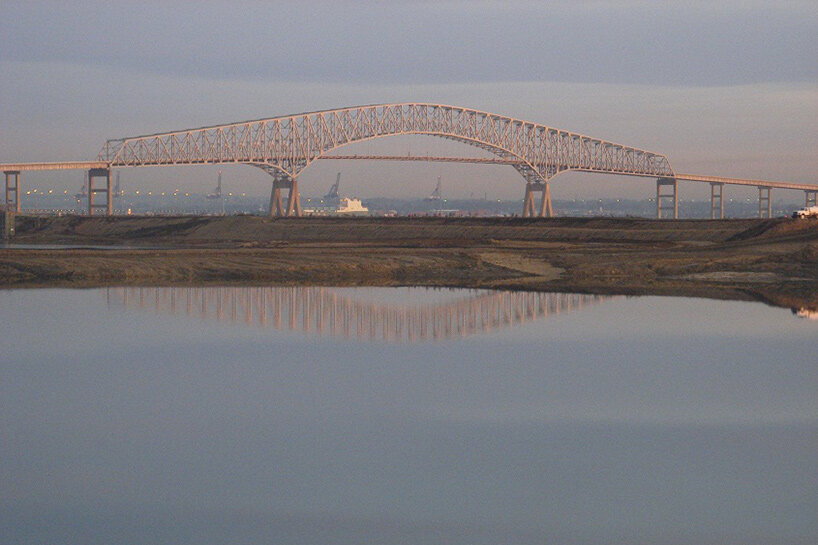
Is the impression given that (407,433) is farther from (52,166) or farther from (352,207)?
(352,207)

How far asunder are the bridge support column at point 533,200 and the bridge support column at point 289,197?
103 ft

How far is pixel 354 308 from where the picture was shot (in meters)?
28.0

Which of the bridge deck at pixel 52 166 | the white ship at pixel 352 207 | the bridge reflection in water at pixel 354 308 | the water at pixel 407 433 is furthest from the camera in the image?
the white ship at pixel 352 207

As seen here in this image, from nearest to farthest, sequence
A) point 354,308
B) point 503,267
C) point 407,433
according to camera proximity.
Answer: point 407,433 < point 354,308 < point 503,267

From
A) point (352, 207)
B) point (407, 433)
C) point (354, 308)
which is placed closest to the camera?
point (407, 433)

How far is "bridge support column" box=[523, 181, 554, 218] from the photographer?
134 meters

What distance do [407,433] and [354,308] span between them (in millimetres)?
14772

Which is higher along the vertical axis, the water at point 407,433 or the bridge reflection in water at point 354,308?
the bridge reflection in water at point 354,308

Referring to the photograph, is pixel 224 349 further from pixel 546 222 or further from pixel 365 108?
pixel 365 108

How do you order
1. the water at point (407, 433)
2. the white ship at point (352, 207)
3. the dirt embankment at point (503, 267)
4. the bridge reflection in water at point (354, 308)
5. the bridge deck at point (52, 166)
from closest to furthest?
the water at point (407, 433) → the bridge reflection in water at point (354, 308) → the dirt embankment at point (503, 267) → the bridge deck at point (52, 166) → the white ship at point (352, 207)

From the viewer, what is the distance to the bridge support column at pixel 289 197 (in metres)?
111

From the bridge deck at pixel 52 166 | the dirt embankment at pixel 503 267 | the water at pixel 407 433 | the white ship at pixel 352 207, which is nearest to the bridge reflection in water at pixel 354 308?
the water at pixel 407 433

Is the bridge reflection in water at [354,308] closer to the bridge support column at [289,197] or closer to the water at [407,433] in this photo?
the water at [407,433]

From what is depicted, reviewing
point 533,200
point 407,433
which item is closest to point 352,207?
point 533,200
